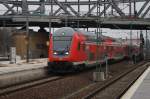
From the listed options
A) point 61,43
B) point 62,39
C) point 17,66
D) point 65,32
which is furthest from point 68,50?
point 17,66

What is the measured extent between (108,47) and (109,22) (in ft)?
82.7

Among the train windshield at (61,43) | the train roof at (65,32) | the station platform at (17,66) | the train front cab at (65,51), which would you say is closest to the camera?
the station platform at (17,66)

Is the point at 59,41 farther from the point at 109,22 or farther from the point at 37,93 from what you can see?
the point at 109,22

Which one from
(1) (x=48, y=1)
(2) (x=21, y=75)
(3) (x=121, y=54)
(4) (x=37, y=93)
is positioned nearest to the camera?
(4) (x=37, y=93)

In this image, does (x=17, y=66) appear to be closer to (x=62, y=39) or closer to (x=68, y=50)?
(x=62, y=39)

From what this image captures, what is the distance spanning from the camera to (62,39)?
35781 mm

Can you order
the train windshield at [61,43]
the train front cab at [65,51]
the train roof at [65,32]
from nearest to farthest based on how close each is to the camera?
→ 1. the train front cab at [65,51]
2. the train windshield at [61,43]
3. the train roof at [65,32]

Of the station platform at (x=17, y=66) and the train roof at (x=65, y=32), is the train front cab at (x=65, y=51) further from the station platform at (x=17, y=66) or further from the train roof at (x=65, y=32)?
the station platform at (x=17, y=66)

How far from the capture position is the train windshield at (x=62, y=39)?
35.3m

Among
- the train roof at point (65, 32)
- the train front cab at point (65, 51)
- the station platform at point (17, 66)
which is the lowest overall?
the station platform at point (17, 66)

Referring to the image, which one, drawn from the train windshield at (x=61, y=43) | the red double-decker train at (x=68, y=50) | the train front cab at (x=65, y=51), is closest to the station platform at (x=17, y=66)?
the train front cab at (x=65, y=51)

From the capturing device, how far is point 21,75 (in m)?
31.0

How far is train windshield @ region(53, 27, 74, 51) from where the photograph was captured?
116 ft

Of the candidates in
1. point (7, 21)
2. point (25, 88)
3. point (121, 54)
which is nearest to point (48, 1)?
point (7, 21)
